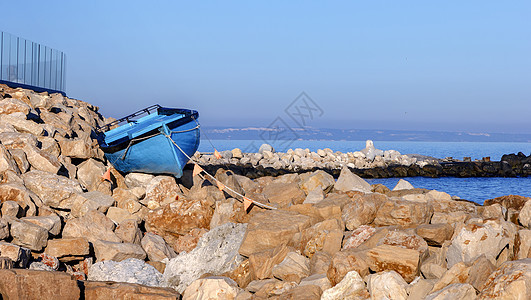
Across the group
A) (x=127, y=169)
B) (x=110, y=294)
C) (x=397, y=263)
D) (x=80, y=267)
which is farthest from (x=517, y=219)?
(x=127, y=169)

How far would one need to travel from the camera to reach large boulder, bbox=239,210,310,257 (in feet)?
31.6

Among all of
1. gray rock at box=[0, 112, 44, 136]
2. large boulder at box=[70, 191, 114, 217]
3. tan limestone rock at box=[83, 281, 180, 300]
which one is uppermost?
gray rock at box=[0, 112, 44, 136]

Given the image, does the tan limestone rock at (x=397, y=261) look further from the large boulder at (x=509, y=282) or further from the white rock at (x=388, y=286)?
the large boulder at (x=509, y=282)

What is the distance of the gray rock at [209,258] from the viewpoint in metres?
9.74

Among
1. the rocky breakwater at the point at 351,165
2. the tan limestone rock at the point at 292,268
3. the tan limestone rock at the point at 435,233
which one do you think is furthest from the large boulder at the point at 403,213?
the rocky breakwater at the point at 351,165

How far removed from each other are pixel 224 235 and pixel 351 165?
31810mm

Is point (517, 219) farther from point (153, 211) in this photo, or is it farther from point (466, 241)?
point (153, 211)

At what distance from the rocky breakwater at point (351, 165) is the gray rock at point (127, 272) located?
83.4 ft

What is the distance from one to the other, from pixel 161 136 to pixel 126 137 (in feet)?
2.98

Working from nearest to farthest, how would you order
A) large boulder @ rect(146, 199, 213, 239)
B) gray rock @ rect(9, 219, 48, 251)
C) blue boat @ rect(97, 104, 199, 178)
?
gray rock @ rect(9, 219, 48, 251), large boulder @ rect(146, 199, 213, 239), blue boat @ rect(97, 104, 199, 178)

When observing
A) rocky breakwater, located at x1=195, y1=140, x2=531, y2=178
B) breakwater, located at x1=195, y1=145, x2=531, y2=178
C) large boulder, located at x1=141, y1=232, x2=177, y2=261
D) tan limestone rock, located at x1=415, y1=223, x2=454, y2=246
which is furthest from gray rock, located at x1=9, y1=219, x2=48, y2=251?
rocky breakwater, located at x1=195, y1=140, x2=531, y2=178

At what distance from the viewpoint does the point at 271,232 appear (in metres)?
9.66

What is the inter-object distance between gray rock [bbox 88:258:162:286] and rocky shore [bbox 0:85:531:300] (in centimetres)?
2

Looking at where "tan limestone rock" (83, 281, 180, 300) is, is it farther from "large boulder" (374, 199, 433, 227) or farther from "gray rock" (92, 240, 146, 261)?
"large boulder" (374, 199, 433, 227)
